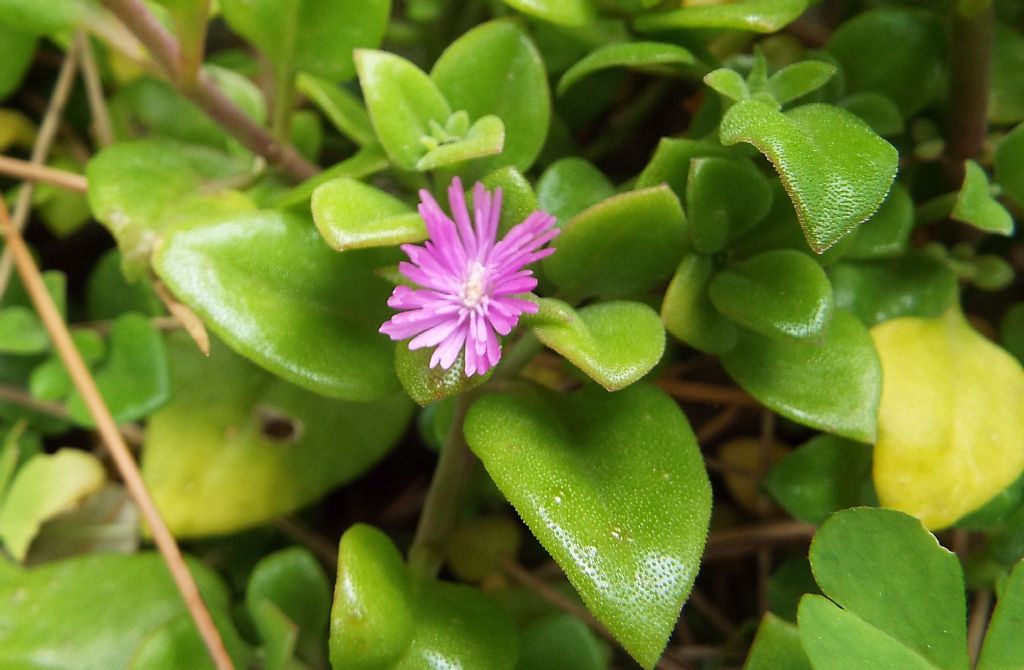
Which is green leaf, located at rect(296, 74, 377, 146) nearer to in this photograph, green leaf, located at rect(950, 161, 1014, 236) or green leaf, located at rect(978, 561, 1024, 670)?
green leaf, located at rect(950, 161, 1014, 236)

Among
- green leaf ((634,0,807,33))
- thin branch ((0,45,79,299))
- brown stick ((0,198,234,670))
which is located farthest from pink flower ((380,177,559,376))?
thin branch ((0,45,79,299))

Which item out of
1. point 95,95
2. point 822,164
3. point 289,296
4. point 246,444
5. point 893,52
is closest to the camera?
point 822,164

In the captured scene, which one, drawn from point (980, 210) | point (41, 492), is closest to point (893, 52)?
point (980, 210)

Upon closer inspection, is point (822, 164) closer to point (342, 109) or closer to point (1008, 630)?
point (1008, 630)

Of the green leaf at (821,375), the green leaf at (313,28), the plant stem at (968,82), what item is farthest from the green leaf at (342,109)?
the plant stem at (968,82)

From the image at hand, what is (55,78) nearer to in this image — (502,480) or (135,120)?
(135,120)

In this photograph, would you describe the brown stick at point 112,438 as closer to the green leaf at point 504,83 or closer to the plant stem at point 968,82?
the green leaf at point 504,83

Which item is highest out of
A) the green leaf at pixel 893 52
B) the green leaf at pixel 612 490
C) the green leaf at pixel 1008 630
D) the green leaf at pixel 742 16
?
the green leaf at pixel 742 16
